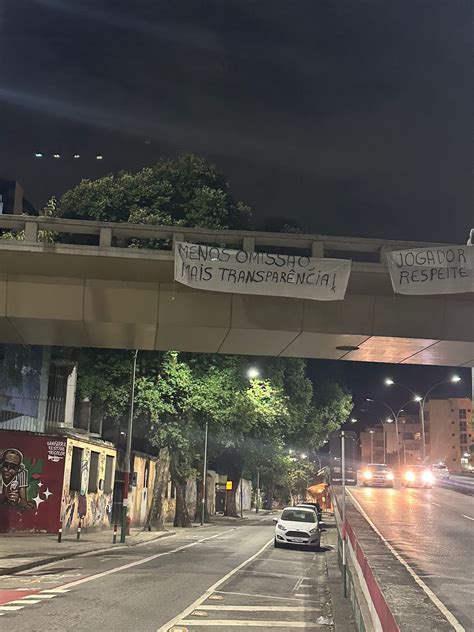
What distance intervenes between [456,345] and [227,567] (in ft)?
27.5

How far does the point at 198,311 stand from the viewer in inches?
566

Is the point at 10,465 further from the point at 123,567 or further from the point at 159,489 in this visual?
the point at 123,567

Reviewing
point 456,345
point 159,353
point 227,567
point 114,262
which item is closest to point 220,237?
point 114,262

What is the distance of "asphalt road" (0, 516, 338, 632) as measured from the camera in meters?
10.1

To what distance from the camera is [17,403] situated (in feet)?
90.9

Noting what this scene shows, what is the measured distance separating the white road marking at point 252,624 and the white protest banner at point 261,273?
5681mm

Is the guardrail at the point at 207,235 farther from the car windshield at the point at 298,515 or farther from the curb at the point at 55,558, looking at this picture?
the car windshield at the point at 298,515

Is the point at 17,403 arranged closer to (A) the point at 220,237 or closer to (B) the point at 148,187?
(B) the point at 148,187

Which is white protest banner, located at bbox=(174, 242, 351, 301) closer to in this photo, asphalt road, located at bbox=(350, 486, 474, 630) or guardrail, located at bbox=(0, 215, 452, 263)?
guardrail, located at bbox=(0, 215, 452, 263)

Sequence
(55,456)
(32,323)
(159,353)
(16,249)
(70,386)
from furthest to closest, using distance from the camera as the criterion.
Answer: (70,386) → (55,456) → (159,353) → (32,323) → (16,249)

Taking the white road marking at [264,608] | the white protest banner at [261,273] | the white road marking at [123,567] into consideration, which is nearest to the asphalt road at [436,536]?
the white road marking at [264,608]

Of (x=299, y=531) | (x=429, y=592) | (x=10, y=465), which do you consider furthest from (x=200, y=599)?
(x=10, y=465)

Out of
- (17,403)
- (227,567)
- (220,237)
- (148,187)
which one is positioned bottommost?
(227,567)

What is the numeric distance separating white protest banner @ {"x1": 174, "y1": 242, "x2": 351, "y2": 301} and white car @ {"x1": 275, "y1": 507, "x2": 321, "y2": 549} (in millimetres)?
14190
